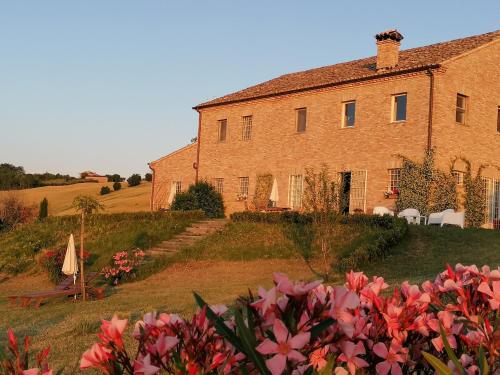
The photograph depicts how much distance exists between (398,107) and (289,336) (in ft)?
74.5

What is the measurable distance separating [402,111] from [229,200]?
998 centimetres

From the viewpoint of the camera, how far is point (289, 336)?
151 centimetres

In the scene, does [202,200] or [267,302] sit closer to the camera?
[267,302]

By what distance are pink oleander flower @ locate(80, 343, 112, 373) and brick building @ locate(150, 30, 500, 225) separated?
21.2 meters

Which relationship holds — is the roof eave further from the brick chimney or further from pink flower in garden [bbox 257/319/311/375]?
→ pink flower in garden [bbox 257/319/311/375]

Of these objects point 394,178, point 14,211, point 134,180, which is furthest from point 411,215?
point 134,180

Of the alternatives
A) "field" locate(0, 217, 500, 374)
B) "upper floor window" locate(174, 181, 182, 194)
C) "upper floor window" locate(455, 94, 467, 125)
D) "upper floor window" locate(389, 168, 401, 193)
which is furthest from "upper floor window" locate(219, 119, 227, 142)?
"upper floor window" locate(455, 94, 467, 125)

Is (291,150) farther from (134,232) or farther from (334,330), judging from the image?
(334,330)

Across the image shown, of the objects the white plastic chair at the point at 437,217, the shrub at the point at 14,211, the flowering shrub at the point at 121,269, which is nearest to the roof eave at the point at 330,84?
the white plastic chair at the point at 437,217

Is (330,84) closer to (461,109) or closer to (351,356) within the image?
(461,109)

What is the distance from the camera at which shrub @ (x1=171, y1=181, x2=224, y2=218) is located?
28125mm

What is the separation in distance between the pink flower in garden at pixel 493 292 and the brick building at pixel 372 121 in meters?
20.3

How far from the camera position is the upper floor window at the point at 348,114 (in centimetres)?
2494

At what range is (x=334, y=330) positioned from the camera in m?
1.64
